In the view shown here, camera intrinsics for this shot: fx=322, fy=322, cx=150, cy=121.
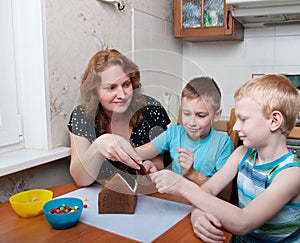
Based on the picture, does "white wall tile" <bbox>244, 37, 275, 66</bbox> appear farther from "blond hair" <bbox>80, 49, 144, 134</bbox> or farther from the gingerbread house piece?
the gingerbread house piece

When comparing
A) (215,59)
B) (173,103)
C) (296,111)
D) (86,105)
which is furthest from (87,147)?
(215,59)

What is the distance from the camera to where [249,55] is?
2293 millimetres

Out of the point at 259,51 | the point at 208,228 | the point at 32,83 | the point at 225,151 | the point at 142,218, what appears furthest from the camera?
the point at 259,51

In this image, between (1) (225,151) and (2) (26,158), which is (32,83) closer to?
(2) (26,158)

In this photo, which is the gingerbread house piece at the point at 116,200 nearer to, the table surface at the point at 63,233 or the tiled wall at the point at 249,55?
the table surface at the point at 63,233

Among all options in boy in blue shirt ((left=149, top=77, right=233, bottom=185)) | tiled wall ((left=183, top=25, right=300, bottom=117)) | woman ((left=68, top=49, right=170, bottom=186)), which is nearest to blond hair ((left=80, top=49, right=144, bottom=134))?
woman ((left=68, top=49, right=170, bottom=186))

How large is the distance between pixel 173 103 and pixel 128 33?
96cm

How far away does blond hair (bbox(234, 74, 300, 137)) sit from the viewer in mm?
900

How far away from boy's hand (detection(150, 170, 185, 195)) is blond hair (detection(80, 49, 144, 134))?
19 centimetres

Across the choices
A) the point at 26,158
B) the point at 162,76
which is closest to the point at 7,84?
the point at 26,158

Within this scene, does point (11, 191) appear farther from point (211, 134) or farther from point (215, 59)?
point (215, 59)

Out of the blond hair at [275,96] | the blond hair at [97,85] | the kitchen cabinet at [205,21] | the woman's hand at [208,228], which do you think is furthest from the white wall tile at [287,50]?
the woman's hand at [208,228]

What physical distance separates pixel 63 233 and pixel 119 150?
26 centimetres

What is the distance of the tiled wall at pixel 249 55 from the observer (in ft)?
7.11
